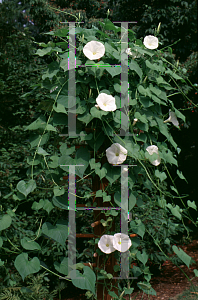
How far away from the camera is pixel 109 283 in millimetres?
1309

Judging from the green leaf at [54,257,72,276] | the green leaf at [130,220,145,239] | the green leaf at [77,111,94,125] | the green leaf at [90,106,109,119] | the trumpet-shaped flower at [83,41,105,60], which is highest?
the trumpet-shaped flower at [83,41,105,60]

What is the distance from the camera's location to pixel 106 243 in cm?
121

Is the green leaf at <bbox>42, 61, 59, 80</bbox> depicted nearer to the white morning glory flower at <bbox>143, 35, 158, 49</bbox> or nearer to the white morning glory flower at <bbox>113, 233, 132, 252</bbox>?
the white morning glory flower at <bbox>143, 35, 158, 49</bbox>

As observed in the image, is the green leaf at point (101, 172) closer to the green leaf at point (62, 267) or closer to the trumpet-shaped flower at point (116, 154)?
the trumpet-shaped flower at point (116, 154)

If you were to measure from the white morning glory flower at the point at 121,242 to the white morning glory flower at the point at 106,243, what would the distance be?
0.07 ft

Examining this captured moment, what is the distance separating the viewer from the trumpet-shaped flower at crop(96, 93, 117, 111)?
112cm

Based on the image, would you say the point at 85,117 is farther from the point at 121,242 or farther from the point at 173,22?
the point at 173,22

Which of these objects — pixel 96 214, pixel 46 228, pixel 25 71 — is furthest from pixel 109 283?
pixel 25 71

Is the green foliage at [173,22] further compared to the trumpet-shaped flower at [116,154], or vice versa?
the green foliage at [173,22]

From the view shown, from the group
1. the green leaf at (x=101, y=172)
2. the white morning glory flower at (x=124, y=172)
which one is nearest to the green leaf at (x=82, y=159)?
the green leaf at (x=101, y=172)

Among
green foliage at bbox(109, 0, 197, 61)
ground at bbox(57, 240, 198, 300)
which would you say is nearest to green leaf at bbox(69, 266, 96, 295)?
ground at bbox(57, 240, 198, 300)

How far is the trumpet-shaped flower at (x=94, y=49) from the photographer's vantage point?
1126mm

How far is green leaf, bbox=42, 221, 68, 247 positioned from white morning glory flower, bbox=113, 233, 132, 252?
0.21m

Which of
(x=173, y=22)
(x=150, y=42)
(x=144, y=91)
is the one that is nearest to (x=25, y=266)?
(x=144, y=91)
